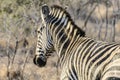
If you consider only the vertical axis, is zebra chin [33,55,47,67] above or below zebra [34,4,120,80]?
below

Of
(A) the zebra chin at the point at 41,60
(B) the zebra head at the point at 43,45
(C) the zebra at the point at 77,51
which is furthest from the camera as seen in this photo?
(A) the zebra chin at the point at 41,60

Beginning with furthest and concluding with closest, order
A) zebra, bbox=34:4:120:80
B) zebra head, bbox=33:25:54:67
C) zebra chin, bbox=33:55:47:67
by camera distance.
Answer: zebra chin, bbox=33:55:47:67 → zebra head, bbox=33:25:54:67 → zebra, bbox=34:4:120:80

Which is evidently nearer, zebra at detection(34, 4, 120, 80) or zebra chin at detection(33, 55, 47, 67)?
zebra at detection(34, 4, 120, 80)

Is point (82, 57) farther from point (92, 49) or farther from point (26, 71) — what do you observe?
point (26, 71)

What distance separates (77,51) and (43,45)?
4.90 feet

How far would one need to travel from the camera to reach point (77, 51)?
17.9 ft

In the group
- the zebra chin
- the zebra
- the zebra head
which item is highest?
the zebra

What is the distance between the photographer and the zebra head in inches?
265

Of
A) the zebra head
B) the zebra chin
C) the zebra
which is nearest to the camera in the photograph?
the zebra

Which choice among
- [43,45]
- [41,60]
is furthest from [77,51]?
[41,60]

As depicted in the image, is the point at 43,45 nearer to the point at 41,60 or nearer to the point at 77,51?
the point at 41,60

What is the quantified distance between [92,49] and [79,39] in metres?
0.72

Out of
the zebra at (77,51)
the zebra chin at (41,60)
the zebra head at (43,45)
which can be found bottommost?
the zebra chin at (41,60)

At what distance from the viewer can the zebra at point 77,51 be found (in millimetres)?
4469
